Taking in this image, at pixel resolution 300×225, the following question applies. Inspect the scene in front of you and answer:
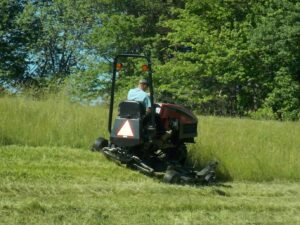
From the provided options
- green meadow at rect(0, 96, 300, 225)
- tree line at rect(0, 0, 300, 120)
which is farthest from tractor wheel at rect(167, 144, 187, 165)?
tree line at rect(0, 0, 300, 120)

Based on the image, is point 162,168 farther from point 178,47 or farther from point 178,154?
point 178,47

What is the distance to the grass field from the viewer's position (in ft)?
25.7

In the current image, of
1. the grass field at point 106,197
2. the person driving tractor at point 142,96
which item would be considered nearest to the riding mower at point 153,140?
the person driving tractor at point 142,96

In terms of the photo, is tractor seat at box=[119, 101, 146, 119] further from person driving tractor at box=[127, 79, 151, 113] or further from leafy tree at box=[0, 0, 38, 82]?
leafy tree at box=[0, 0, 38, 82]

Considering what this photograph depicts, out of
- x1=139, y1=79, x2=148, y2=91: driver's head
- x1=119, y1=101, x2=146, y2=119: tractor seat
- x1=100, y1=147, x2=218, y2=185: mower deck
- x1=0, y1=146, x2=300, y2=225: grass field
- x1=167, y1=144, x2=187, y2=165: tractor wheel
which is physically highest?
x1=139, y1=79, x2=148, y2=91: driver's head

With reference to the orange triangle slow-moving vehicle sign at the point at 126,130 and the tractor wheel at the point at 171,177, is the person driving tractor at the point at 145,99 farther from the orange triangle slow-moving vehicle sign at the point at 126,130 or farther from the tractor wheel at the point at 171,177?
the tractor wheel at the point at 171,177

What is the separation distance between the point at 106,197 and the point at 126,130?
2214 millimetres

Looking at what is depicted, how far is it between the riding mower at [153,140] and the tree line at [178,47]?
12851 mm

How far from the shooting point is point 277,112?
3175 cm

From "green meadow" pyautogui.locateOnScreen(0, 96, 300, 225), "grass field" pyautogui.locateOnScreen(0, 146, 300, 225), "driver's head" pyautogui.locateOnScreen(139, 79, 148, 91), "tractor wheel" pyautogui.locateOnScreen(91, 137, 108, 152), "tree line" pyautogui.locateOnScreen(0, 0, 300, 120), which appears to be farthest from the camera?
"tree line" pyautogui.locateOnScreen(0, 0, 300, 120)

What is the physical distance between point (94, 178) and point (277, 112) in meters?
22.9

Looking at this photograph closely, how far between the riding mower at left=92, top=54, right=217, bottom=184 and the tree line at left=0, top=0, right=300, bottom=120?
12.9 m

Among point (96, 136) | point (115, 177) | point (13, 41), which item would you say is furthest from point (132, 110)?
point (13, 41)

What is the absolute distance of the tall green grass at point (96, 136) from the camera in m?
13.0
